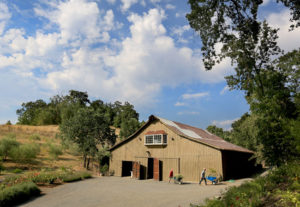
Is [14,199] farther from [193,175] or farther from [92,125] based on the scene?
[92,125]

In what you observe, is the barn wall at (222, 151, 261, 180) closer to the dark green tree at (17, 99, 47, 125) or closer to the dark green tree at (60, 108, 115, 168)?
the dark green tree at (60, 108, 115, 168)

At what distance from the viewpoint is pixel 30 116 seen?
9125 cm

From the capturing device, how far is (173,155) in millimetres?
23266

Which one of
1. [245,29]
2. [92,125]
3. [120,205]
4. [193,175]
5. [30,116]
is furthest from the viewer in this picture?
[30,116]

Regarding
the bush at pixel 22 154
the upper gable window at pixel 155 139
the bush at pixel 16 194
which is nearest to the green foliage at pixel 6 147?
the bush at pixel 22 154

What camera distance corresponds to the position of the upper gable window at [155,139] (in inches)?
957

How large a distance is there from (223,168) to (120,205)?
1262cm

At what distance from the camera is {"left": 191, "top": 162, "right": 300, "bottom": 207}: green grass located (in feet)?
19.4

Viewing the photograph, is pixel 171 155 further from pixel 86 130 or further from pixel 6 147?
pixel 6 147

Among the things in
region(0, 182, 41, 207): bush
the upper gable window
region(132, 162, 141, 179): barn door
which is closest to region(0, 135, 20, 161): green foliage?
region(0, 182, 41, 207): bush

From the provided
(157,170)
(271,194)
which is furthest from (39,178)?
(271,194)

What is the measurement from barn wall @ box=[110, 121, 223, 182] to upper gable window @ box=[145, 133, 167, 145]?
22.8 inches

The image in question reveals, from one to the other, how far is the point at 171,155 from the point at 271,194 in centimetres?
1598

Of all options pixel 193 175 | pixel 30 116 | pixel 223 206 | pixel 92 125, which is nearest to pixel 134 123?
pixel 92 125
